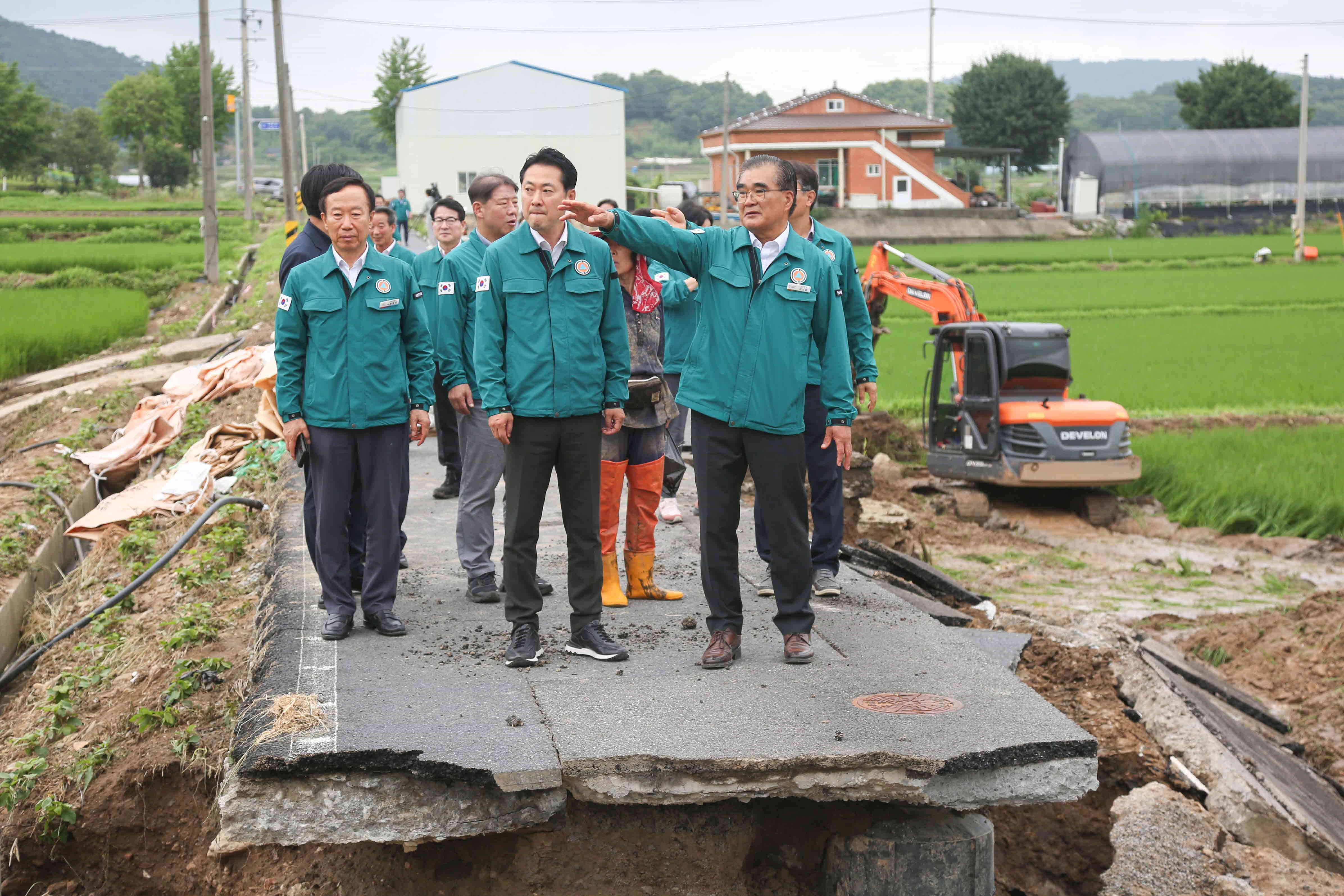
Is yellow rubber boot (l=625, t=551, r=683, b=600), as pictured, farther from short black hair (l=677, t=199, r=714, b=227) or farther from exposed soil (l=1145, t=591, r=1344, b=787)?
exposed soil (l=1145, t=591, r=1344, b=787)

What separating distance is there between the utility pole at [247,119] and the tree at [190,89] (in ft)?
59.1

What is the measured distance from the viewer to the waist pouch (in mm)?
5691

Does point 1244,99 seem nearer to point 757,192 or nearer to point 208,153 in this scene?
point 208,153

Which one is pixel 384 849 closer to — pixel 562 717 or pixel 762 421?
pixel 562 717

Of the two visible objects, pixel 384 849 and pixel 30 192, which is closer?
pixel 384 849

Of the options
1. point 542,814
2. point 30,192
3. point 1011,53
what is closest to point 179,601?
point 542,814

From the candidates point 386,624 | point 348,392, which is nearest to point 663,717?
point 386,624

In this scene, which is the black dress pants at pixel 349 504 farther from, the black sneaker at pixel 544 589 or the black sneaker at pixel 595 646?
the black sneaker at pixel 595 646

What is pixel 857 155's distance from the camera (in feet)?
188

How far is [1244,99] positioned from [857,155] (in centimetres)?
2850

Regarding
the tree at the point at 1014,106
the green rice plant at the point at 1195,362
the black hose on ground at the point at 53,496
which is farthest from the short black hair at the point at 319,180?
the tree at the point at 1014,106

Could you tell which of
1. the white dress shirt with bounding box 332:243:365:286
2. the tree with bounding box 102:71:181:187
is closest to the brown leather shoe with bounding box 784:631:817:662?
the white dress shirt with bounding box 332:243:365:286

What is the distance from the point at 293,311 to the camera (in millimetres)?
5223

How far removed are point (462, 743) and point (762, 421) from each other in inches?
68.1
